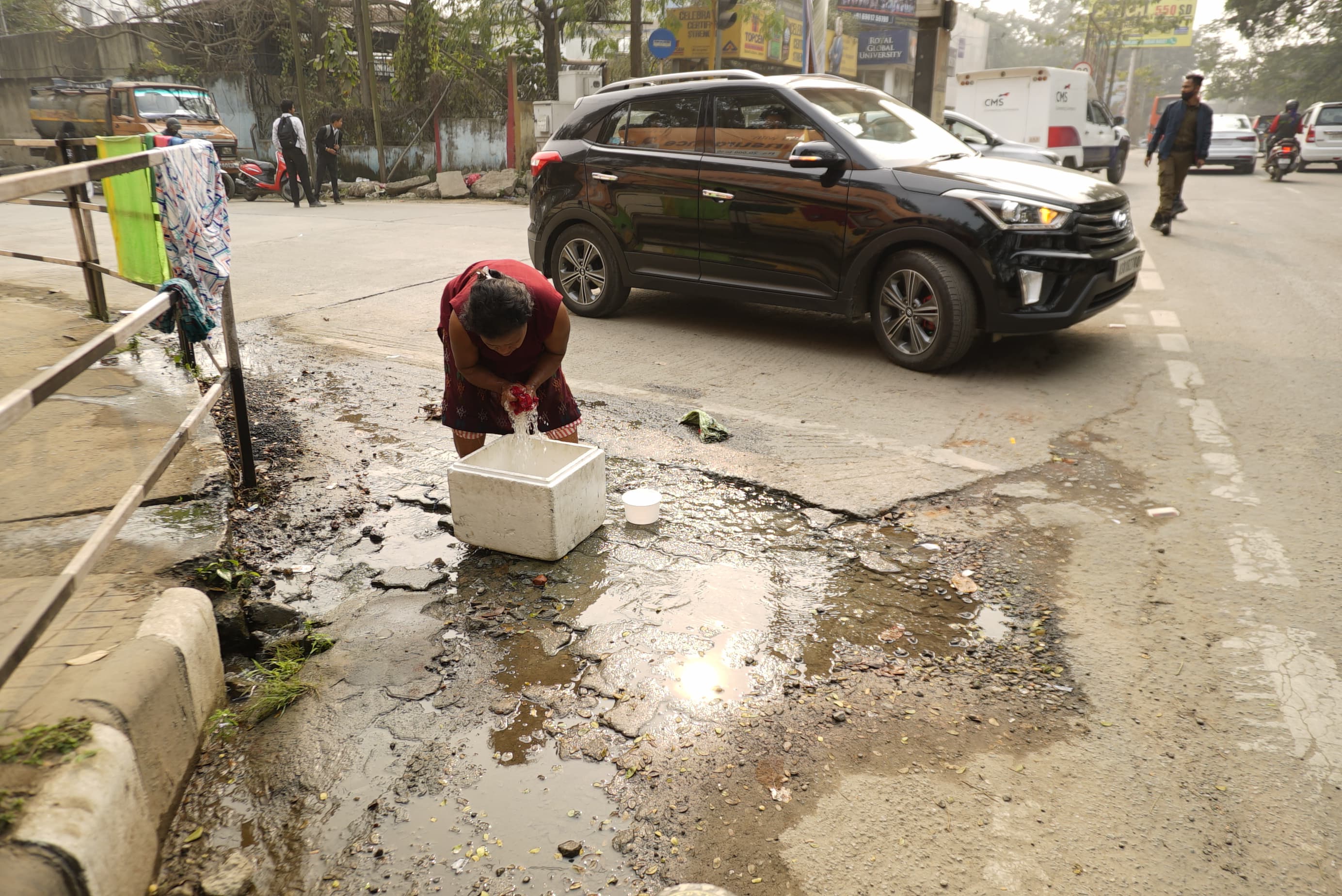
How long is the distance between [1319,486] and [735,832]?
3.47 meters

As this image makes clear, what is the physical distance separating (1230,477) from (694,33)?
19.5 metres

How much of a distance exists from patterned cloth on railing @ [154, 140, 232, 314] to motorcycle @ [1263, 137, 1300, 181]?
22428 millimetres

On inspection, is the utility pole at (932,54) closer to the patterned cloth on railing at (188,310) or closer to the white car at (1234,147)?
the white car at (1234,147)

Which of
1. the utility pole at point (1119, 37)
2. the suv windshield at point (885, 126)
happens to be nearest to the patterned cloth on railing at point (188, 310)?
the suv windshield at point (885, 126)

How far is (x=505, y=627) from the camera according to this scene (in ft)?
10.3

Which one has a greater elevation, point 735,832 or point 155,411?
point 155,411

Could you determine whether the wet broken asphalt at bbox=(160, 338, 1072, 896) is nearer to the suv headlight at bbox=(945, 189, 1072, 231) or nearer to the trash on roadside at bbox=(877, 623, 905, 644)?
the trash on roadside at bbox=(877, 623, 905, 644)

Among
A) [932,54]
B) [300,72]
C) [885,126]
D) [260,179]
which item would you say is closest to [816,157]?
[885,126]

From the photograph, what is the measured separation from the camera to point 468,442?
389 centimetres

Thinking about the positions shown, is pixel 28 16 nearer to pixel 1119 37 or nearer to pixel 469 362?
pixel 469 362

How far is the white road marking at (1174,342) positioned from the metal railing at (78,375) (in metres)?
5.85

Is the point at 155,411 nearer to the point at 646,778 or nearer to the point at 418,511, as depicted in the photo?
the point at 418,511

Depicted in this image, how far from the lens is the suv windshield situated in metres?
6.07

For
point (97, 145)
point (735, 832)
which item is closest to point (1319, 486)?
point (735, 832)
